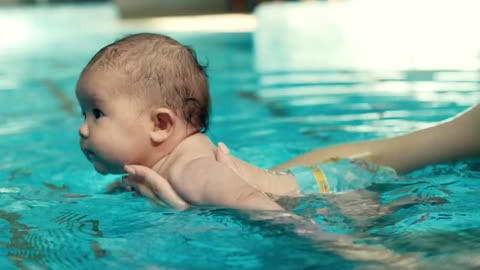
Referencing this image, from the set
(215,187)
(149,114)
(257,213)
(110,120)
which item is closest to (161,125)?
(149,114)

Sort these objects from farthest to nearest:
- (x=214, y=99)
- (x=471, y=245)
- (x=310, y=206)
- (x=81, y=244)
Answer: (x=214, y=99) → (x=310, y=206) → (x=81, y=244) → (x=471, y=245)

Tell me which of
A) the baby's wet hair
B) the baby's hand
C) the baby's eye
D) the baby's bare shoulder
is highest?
the baby's wet hair

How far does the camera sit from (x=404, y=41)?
24.5ft

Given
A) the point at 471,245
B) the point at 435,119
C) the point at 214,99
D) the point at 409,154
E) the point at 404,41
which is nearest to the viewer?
the point at 471,245

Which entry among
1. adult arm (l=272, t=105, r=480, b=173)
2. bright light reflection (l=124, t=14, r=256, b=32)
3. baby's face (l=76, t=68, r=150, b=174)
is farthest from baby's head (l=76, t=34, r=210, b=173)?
bright light reflection (l=124, t=14, r=256, b=32)

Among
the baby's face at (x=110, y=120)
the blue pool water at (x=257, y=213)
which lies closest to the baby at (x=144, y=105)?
the baby's face at (x=110, y=120)

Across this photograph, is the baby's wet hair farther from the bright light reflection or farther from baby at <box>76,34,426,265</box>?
the bright light reflection

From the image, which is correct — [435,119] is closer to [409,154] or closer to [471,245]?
[409,154]

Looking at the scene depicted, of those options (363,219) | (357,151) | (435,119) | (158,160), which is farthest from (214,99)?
(363,219)

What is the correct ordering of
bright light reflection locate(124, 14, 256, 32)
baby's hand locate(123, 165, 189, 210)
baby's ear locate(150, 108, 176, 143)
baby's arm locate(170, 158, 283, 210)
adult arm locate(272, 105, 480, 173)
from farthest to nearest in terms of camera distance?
bright light reflection locate(124, 14, 256, 32) → adult arm locate(272, 105, 480, 173) → baby's ear locate(150, 108, 176, 143) → baby's hand locate(123, 165, 189, 210) → baby's arm locate(170, 158, 283, 210)

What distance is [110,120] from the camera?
7.30 feet

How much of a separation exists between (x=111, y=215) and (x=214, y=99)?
2702mm

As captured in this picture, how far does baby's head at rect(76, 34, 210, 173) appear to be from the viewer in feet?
7.29

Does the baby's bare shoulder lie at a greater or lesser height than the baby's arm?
greater
